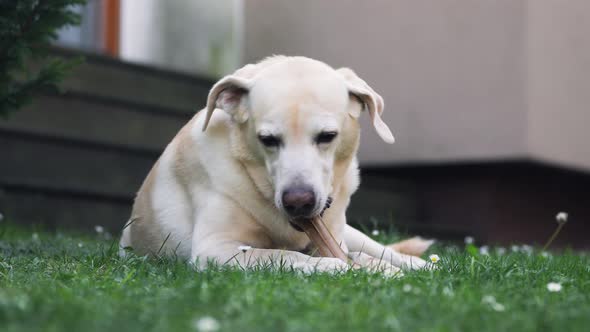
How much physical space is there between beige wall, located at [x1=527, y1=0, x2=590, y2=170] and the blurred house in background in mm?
13

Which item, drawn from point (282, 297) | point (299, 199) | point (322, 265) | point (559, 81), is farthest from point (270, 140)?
point (559, 81)

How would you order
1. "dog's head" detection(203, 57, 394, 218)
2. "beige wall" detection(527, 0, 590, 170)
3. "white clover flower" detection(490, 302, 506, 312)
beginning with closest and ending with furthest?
"white clover flower" detection(490, 302, 506, 312)
"dog's head" detection(203, 57, 394, 218)
"beige wall" detection(527, 0, 590, 170)

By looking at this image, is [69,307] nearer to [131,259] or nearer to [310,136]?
[131,259]

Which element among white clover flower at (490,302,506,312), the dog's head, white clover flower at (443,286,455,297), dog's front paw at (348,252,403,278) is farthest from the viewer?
the dog's head

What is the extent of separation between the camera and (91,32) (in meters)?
8.31

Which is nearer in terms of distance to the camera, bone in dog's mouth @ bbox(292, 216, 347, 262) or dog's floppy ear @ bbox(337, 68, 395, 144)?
bone in dog's mouth @ bbox(292, 216, 347, 262)

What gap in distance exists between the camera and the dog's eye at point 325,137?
3.35 meters

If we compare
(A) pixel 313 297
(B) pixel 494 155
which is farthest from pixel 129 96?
(A) pixel 313 297

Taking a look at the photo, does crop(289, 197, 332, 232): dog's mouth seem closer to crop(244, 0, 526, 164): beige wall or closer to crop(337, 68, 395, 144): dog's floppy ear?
crop(337, 68, 395, 144): dog's floppy ear

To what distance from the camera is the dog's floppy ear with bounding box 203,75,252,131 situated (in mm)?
3531

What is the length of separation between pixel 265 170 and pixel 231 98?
1.15 feet

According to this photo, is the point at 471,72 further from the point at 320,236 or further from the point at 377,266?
the point at 377,266

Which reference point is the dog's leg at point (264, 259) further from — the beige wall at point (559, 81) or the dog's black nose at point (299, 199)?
the beige wall at point (559, 81)

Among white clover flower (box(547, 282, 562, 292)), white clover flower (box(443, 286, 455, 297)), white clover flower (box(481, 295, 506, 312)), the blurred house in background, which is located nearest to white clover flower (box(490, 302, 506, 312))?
white clover flower (box(481, 295, 506, 312))
